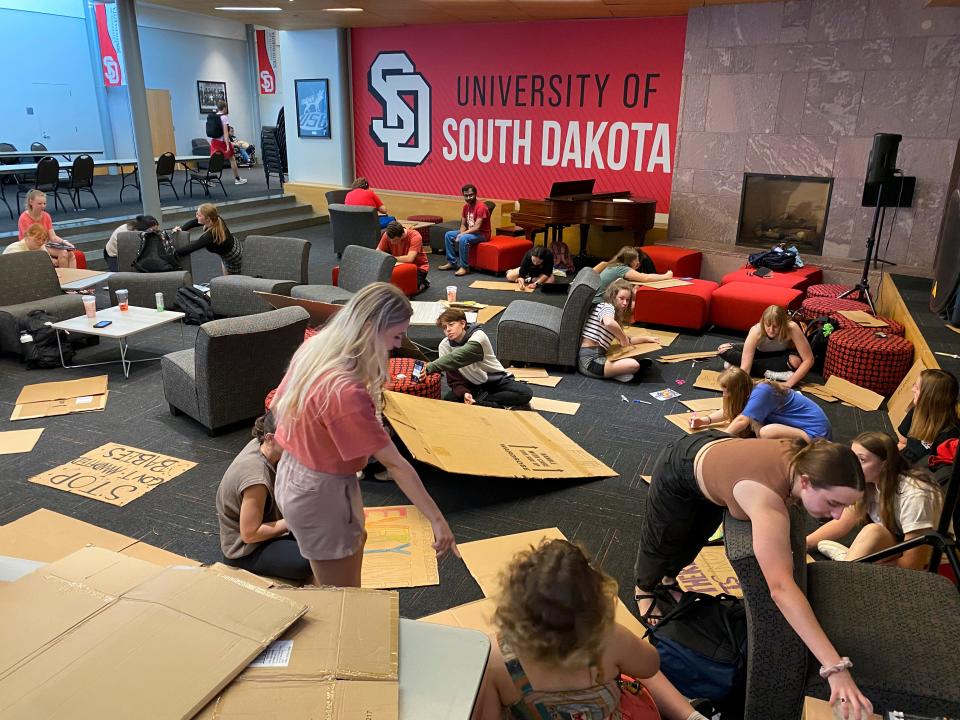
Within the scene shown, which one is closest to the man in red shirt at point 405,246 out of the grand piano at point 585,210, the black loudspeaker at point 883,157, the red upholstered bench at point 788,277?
the grand piano at point 585,210

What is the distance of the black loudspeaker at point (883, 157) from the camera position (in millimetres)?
6848

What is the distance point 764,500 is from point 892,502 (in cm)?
131

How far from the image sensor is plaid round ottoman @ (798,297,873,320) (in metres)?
6.30

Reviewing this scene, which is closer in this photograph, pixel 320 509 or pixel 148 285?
pixel 320 509

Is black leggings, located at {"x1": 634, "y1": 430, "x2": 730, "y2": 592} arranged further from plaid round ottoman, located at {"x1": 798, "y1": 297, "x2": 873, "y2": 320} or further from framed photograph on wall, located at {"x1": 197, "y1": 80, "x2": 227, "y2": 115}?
framed photograph on wall, located at {"x1": 197, "y1": 80, "x2": 227, "y2": 115}

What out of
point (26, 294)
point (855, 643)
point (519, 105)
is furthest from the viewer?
point (519, 105)

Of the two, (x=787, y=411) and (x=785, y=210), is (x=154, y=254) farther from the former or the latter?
(x=785, y=210)

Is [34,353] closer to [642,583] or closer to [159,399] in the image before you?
[159,399]

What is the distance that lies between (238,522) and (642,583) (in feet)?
5.66

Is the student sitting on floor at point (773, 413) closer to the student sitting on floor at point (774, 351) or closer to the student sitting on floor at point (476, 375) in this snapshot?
the student sitting on floor at point (774, 351)

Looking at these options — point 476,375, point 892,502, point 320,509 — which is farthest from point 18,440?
point 892,502

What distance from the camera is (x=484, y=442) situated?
4.14 meters

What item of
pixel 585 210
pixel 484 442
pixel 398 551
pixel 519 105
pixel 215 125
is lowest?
pixel 398 551

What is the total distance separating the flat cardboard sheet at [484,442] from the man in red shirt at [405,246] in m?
3.90
